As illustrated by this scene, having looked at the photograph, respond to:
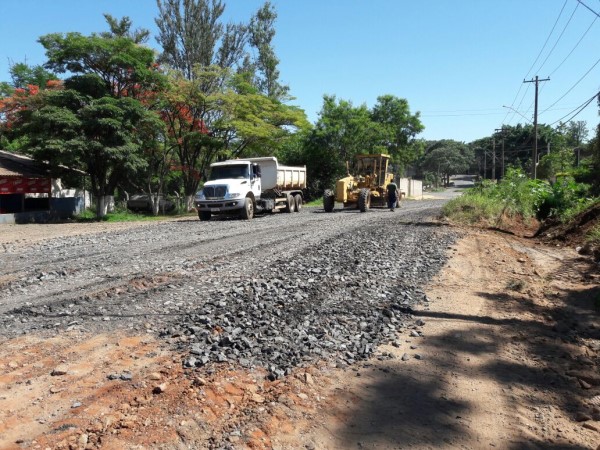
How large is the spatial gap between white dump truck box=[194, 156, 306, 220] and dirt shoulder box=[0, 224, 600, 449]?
1663cm

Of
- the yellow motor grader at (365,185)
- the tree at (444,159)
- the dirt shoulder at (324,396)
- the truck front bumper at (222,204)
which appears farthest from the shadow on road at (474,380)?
the tree at (444,159)

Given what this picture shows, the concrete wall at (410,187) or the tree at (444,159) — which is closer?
the concrete wall at (410,187)

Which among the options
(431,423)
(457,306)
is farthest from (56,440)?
(457,306)

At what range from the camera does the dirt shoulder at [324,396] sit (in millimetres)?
3535

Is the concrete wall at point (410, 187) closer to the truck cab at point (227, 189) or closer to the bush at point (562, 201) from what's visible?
the truck cab at point (227, 189)

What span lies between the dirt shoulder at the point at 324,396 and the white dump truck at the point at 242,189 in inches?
655

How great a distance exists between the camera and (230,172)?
23.0 meters

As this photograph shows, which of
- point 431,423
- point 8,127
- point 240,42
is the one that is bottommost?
point 431,423

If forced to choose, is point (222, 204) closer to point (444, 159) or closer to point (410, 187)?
point (410, 187)

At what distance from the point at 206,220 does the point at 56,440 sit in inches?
765

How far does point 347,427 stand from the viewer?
3729mm

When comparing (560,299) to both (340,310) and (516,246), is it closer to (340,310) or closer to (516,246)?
(340,310)

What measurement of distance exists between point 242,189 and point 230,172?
4.09 feet

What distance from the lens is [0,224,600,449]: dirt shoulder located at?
139 inches
